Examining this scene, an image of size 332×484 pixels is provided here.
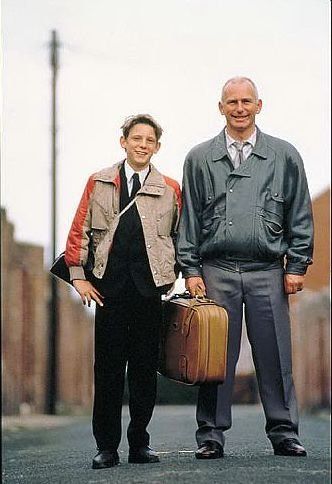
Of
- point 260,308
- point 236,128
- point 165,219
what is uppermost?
point 236,128

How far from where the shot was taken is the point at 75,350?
635 centimetres

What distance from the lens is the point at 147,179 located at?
3688mm

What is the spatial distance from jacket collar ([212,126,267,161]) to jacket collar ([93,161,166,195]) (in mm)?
185

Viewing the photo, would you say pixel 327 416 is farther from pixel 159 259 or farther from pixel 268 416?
pixel 159 259

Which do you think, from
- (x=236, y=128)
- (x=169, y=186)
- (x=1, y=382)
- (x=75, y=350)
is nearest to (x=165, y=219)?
(x=169, y=186)

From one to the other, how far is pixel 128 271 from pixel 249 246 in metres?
0.37

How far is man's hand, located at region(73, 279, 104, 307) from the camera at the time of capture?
365 cm

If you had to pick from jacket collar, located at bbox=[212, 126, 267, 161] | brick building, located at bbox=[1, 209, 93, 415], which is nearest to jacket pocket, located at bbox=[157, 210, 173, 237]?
jacket collar, located at bbox=[212, 126, 267, 161]

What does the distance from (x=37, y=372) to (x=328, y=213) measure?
3.21 metres

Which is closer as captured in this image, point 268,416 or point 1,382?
point 268,416

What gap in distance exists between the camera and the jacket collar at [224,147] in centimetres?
373

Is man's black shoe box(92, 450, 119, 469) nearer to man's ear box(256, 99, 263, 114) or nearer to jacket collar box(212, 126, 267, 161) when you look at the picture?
jacket collar box(212, 126, 267, 161)

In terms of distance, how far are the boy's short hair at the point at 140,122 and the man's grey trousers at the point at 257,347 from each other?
1.44 feet

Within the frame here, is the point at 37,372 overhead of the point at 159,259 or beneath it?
beneath
